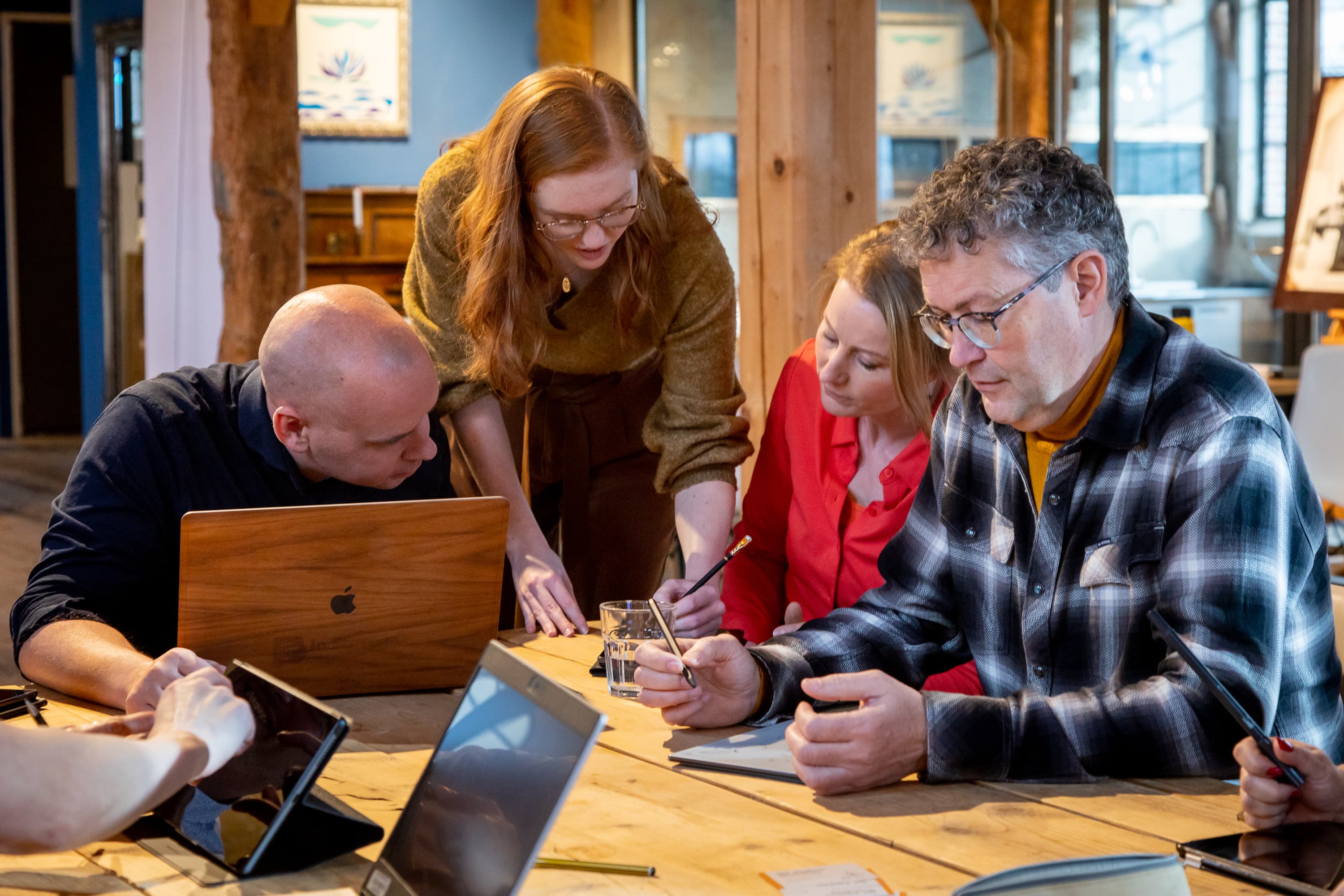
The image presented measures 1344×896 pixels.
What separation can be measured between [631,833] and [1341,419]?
12.5 ft

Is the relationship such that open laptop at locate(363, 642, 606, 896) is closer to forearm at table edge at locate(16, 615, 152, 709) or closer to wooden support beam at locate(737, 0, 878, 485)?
forearm at table edge at locate(16, 615, 152, 709)

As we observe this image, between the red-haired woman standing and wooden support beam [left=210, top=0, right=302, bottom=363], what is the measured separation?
228cm

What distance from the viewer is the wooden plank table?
112 centimetres

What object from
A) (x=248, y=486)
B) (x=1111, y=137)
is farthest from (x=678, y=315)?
(x=1111, y=137)

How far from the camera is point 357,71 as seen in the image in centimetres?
765

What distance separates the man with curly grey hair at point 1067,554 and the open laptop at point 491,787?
1.17 ft

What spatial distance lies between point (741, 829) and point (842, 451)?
1.01 metres

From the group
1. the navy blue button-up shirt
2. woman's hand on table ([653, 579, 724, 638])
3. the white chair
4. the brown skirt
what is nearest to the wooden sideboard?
the white chair

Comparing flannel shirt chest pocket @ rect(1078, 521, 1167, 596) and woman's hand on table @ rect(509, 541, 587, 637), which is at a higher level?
flannel shirt chest pocket @ rect(1078, 521, 1167, 596)

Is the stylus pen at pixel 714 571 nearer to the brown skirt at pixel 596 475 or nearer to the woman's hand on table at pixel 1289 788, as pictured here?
the brown skirt at pixel 596 475

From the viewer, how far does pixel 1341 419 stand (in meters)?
4.35

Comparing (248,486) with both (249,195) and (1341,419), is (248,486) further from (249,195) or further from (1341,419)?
(1341,419)

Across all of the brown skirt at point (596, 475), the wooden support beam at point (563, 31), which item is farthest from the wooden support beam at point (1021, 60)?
the brown skirt at point (596, 475)

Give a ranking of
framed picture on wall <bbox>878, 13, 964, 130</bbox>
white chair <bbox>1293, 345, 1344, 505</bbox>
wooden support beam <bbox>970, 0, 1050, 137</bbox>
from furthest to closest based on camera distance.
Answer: framed picture on wall <bbox>878, 13, 964, 130</bbox>, wooden support beam <bbox>970, 0, 1050, 137</bbox>, white chair <bbox>1293, 345, 1344, 505</bbox>
